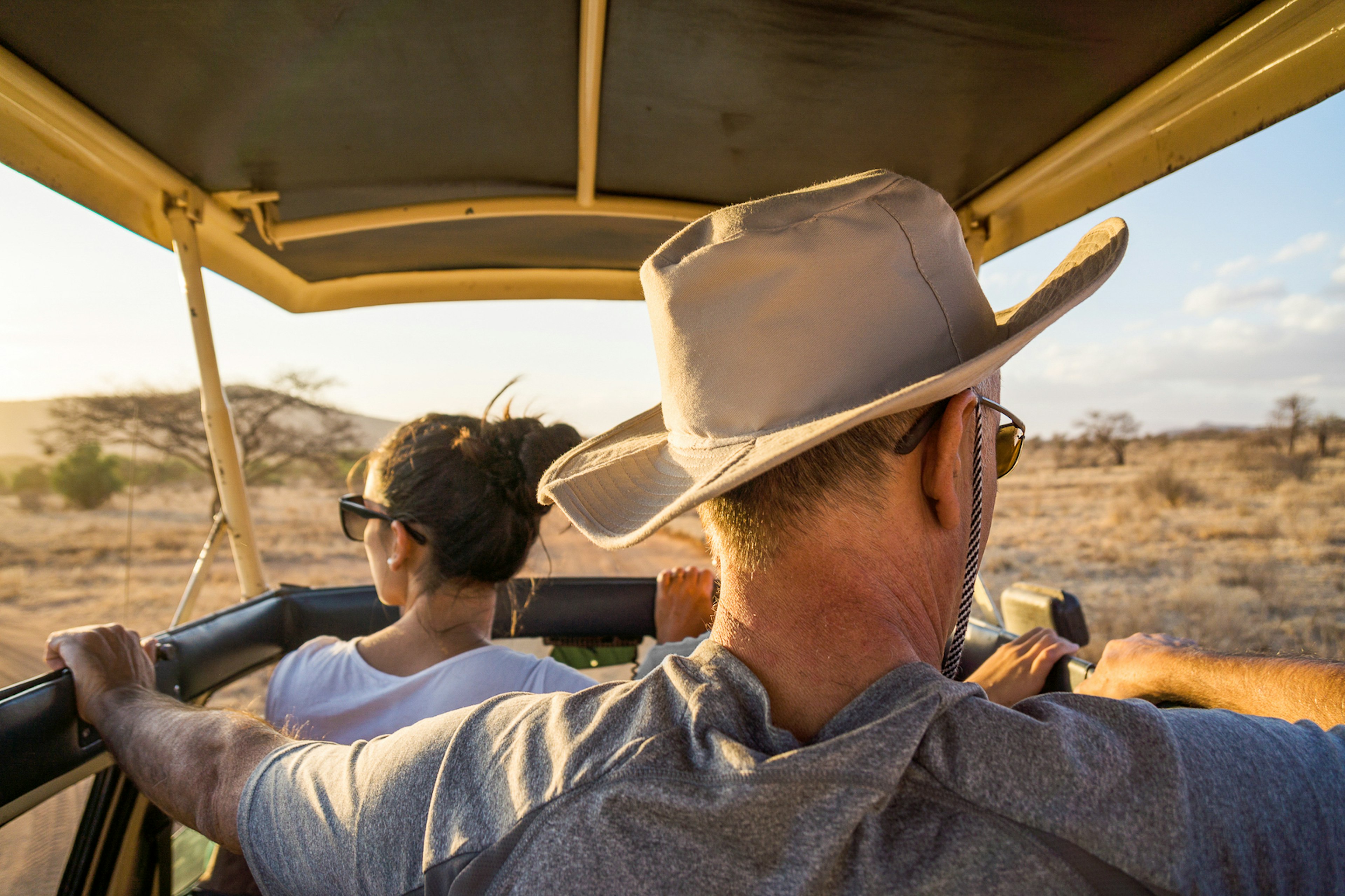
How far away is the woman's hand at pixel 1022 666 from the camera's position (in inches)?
75.7

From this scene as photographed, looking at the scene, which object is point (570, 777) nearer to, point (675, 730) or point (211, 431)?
point (675, 730)

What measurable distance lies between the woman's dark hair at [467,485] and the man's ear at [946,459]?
1.15m

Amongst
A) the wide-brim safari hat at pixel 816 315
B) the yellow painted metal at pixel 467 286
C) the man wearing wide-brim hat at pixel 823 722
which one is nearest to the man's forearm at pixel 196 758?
the man wearing wide-brim hat at pixel 823 722

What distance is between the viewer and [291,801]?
0.98 metres

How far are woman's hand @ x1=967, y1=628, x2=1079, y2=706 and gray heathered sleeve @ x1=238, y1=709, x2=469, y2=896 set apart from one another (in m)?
1.44

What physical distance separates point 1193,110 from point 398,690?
2.11 metres

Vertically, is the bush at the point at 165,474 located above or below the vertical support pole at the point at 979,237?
above

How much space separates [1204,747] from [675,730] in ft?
1.67

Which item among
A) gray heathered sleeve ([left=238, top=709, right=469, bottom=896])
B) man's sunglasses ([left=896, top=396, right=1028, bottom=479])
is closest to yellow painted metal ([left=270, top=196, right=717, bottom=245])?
man's sunglasses ([left=896, top=396, right=1028, bottom=479])

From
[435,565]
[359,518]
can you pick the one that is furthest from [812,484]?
[359,518]

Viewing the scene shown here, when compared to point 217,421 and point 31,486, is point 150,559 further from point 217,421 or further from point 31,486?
point 217,421

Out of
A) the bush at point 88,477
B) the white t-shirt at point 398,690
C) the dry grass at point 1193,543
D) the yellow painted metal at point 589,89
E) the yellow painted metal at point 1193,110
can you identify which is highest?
the bush at point 88,477

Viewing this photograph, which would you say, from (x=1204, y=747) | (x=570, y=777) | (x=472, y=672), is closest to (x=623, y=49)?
(x=472, y=672)

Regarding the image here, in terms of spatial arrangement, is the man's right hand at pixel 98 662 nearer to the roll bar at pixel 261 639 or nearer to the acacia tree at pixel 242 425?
the roll bar at pixel 261 639
